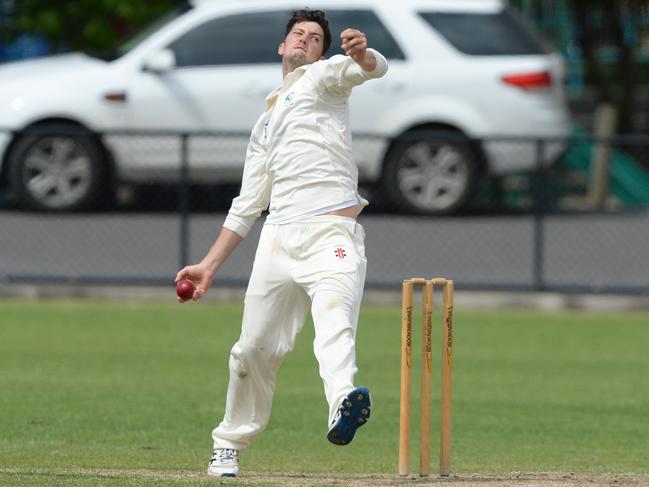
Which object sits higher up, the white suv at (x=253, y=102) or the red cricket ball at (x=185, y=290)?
the white suv at (x=253, y=102)

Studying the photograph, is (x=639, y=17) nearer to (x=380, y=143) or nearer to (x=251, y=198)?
(x=380, y=143)

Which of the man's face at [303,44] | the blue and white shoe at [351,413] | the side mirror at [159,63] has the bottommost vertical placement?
the blue and white shoe at [351,413]

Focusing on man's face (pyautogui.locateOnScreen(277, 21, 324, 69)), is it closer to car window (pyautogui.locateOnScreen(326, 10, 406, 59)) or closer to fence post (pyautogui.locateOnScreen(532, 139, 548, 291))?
fence post (pyautogui.locateOnScreen(532, 139, 548, 291))

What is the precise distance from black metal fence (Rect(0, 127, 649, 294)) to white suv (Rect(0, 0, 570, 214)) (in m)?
0.02

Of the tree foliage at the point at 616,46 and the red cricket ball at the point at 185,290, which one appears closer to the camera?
the red cricket ball at the point at 185,290

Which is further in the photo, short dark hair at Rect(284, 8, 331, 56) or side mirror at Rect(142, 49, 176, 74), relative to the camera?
side mirror at Rect(142, 49, 176, 74)

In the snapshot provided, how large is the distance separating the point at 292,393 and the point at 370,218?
5.89 m

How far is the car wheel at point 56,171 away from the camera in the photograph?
16250mm

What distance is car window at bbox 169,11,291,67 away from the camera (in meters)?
17.2

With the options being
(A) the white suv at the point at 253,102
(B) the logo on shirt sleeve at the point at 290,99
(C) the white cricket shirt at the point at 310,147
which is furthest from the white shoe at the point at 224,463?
(A) the white suv at the point at 253,102

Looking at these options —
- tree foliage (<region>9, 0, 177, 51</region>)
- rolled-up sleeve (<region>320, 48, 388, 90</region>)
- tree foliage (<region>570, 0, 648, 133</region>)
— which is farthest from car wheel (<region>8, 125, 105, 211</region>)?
tree foliage (<region>570, 0, 648, 133</region>)

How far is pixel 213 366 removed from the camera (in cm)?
1197

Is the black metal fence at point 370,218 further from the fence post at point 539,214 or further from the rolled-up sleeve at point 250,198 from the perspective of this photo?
the rolled-up sleeve at point 250,198

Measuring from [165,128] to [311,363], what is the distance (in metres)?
5.50
